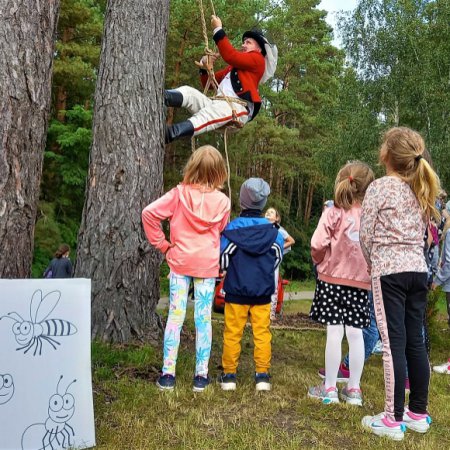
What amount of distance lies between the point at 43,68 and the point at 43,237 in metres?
11.4

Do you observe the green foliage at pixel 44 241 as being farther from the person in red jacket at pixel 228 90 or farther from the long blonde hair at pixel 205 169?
the long blonde hair at pixel 205 169

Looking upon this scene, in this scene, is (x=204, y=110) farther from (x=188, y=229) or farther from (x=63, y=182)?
(x=63, y=182)

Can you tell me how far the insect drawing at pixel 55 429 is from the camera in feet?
7.58

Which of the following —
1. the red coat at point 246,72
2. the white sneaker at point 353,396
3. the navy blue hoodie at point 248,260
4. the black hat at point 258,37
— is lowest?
the white sneaker at point 353,396

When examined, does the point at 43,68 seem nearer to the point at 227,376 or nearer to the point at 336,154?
the point at 227,376

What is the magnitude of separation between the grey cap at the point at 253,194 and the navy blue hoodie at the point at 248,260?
3.9 inches

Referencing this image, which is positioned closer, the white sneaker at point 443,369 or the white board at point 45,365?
the white board at point 45,365

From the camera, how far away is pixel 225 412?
3.06 metres

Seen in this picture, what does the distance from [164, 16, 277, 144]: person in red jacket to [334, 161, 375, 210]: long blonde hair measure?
1559 mm

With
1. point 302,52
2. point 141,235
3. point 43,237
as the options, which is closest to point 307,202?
point 302,52

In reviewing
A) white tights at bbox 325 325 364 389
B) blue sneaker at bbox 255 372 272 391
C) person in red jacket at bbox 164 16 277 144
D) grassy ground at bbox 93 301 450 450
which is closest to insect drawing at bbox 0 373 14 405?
grassy ground at bbox 93 301 450 450

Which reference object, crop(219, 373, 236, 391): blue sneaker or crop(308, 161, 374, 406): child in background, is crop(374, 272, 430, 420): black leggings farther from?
crop(219, 373, 236, 391): blue sneaker

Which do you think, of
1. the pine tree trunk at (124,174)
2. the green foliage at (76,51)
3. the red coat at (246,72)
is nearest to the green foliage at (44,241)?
the green foliage at (76,51)

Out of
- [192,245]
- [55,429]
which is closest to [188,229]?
[192,245]
